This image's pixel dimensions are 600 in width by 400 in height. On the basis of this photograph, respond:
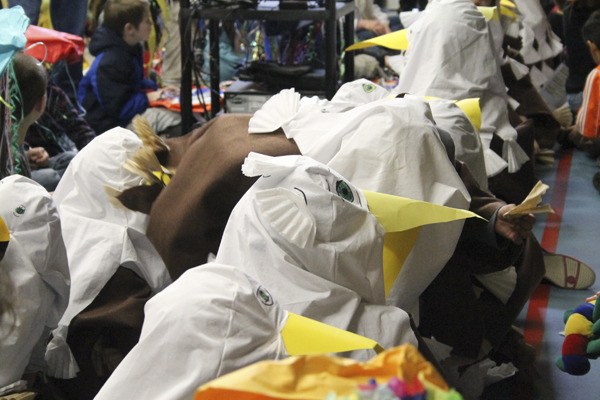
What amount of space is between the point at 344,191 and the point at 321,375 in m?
0.76

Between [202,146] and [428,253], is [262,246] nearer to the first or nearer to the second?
[428,253]

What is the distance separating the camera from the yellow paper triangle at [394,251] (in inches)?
79.3

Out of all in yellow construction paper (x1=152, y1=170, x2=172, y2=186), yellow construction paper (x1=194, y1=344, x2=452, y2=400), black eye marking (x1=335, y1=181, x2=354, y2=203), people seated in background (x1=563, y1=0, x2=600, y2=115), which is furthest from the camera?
people seated in background (x1=563, y1=0, x2=600, y2=115)

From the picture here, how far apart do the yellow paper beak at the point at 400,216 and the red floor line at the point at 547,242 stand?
1.19 m

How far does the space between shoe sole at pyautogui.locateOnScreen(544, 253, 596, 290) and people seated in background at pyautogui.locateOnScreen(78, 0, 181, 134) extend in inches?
85.4

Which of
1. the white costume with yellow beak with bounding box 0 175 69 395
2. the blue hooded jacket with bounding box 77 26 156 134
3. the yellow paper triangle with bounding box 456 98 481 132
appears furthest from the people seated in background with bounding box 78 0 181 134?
the white costume with yellow beak with bounding box 0 175 69 395

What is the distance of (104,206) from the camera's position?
8.13 feet

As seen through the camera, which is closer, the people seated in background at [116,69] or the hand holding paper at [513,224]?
the hand holding paper at [513,224]

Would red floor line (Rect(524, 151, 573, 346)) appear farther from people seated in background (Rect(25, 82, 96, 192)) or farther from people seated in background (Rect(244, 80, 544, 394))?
people seated in background (Rect(25, 82, 96, 192))

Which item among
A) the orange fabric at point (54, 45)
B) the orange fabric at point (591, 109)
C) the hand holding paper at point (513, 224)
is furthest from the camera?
the orange fabric at point (591, 109)

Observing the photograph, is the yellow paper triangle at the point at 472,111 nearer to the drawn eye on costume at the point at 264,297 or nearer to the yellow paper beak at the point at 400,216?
the yellow paper beak at the point at 400,216

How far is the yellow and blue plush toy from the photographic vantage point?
2.22 m

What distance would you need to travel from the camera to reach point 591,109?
427 centimetres

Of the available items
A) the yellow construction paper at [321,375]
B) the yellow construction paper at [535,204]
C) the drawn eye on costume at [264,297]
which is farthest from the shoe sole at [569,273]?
the yellow construction paper at [321,375]
